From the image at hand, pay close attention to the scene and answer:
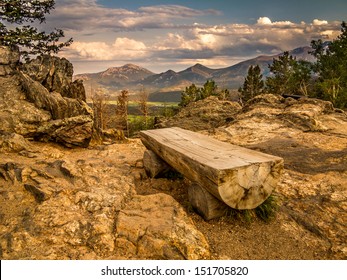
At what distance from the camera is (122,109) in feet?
143

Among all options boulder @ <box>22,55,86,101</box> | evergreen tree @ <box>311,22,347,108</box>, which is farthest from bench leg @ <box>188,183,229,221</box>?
evergreen tree @ <box>311,22,347,108</box>

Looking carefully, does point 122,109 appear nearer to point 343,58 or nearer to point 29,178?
point 343,58

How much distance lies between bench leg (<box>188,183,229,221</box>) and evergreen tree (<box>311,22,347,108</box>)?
33.7m

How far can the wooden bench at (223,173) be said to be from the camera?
424cm

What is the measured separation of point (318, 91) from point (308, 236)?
4258cm

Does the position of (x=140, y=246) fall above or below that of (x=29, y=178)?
below

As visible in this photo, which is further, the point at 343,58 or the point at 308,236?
the point at 343,58

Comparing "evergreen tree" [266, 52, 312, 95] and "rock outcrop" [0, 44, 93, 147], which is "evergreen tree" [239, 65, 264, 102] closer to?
"evergreen tree" [266, 52, 312, 95]

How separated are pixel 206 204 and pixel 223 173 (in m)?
1.03

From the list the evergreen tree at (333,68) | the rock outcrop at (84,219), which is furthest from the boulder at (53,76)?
the evergreen tree at (333,68)

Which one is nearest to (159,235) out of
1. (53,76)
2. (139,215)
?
(139,215)

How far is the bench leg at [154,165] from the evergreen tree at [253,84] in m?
48.3

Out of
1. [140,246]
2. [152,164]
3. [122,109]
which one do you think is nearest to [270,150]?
[152,164]

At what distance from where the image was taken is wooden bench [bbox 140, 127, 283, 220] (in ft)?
13.9
